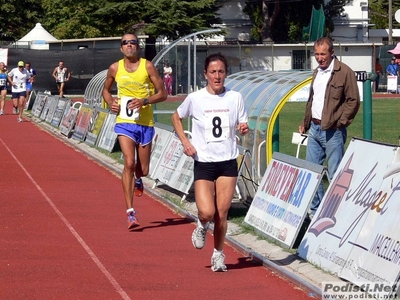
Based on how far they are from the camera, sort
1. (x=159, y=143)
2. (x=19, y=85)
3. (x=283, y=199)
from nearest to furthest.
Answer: (x=283, y=199) → (x=159, y=143) → (x=19, y=85)

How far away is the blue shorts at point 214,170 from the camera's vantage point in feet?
26.5

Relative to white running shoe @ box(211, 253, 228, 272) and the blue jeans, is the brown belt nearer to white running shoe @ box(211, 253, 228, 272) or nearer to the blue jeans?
the blue jeans

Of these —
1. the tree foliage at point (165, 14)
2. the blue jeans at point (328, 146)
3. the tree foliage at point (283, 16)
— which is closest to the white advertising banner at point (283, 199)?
the blue jeans at point (328, 146)

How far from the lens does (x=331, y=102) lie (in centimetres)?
971

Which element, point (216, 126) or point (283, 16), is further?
point (283, 16)

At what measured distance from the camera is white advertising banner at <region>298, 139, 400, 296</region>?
7031 millimetres

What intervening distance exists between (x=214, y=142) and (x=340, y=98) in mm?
2244

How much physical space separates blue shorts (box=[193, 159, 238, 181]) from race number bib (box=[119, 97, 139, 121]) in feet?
8.23

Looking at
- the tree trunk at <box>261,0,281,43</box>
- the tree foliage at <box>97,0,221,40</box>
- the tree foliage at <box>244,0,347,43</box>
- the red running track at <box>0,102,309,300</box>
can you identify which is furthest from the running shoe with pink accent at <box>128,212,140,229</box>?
the tree trunk at <box>261,0,281,43</box>

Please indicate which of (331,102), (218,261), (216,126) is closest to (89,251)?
(218,261)

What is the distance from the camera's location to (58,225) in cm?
1066

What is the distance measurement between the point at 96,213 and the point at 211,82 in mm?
4184

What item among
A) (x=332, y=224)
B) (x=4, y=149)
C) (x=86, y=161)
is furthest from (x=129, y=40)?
(x=4, y=149)

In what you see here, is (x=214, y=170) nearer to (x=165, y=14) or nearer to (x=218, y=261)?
(x=218, y=261)
